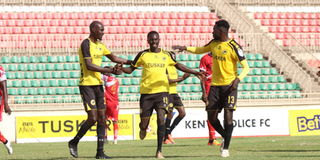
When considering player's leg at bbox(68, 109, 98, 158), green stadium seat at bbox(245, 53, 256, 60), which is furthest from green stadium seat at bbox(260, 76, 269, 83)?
player's leg at bbox(68, 109, 98, 158)

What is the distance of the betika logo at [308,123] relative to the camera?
22.5 m

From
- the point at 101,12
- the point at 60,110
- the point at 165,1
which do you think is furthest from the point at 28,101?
the point at 165,1

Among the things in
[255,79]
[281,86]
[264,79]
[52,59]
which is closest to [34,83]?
[52,59]

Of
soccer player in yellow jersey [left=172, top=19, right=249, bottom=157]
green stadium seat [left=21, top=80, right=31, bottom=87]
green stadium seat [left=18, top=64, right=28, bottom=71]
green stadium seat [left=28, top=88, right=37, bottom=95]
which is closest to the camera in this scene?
soccer player in yellow jersey [left=172, top=19, right=249, bottom=157]

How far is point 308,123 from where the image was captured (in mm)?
22562

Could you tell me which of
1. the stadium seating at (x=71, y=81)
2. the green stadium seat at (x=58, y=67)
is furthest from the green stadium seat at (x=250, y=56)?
the green stadium seat at (x=58, y=67)

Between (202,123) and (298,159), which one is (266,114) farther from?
(298,159)

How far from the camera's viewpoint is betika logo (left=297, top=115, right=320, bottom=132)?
73.8ft

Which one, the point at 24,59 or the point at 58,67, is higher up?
the point at 24,59

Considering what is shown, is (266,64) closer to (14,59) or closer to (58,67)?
(58,67)

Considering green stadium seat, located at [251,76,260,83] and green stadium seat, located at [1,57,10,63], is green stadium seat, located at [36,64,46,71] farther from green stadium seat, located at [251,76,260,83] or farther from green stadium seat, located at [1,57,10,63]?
green stadium seat, located at [251,76,260,83]

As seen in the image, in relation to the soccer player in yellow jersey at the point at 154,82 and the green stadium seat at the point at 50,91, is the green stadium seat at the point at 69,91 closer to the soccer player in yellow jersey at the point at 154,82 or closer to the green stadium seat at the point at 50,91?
the green stadium seat at the point at 50,91

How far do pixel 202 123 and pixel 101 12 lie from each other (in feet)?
39.6

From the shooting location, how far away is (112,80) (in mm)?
18781
